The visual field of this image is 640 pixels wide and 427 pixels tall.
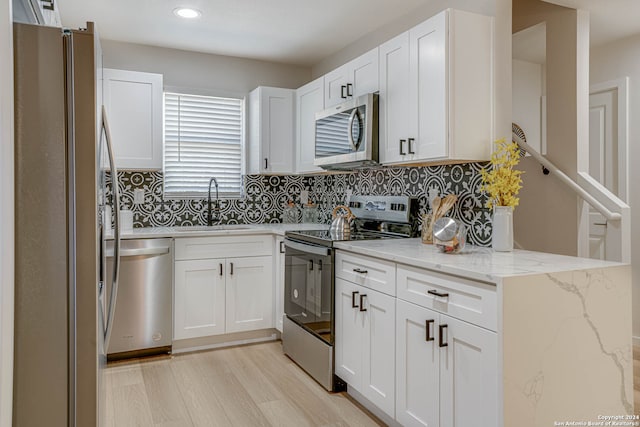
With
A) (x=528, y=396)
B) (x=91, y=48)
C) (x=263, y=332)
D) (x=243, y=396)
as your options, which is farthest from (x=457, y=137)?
(x=263, y=332)

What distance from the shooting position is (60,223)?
1.32m

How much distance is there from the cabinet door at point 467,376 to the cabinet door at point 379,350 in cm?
36

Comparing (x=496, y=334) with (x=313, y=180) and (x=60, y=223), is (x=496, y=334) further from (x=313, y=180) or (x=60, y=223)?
(x=313, y=180)

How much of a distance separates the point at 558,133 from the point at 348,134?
1.39m

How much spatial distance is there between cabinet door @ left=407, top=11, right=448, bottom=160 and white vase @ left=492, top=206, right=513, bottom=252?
0.41 m

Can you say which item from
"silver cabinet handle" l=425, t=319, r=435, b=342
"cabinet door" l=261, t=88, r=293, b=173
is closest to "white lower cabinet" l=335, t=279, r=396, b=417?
"silver cabinet handle" l=425, t=319, r=435, b=342

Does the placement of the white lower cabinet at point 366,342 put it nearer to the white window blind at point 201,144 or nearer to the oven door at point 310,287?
the oven door at point 310,287

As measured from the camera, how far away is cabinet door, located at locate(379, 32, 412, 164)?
8.71 ft

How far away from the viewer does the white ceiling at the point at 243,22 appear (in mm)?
3061

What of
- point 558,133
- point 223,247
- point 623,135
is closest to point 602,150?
point 623,135

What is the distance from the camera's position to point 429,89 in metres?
2.46
